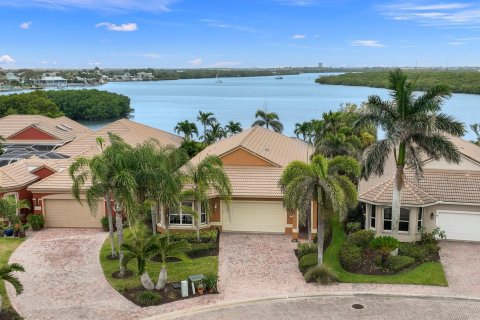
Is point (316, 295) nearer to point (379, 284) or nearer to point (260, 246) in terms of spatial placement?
point (379, 284)

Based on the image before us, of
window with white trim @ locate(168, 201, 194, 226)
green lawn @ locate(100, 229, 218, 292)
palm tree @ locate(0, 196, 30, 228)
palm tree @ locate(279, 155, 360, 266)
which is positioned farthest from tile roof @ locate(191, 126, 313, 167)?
palm tree @ locate(0, 196, 30, 228)

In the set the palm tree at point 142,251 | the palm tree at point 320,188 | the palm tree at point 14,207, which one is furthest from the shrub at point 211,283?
the palm tree at point 14,207

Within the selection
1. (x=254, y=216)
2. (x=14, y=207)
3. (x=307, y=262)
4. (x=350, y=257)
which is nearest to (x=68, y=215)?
(x=14, y=207)

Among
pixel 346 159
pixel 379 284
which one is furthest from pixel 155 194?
pixel 379 284

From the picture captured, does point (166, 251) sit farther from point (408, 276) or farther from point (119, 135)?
point (119, 135)

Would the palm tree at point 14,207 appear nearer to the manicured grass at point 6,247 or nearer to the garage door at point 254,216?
the manicured grass at point 6,247
